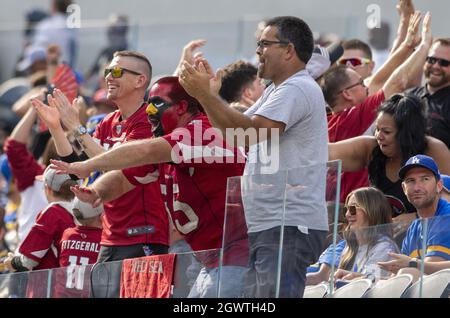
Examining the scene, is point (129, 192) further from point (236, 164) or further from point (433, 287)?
point (433, 287)

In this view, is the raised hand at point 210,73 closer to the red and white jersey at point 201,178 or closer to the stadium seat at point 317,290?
the red and white jersey at point 201,178

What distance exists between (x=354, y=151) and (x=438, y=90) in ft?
3.54

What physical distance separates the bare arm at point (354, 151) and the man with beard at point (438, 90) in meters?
0.69

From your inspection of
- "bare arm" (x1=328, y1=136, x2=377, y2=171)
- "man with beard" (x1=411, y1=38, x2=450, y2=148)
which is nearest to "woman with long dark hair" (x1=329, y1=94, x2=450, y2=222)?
"bare arm" (x1=328, y1=136, x2=377, y2=171)

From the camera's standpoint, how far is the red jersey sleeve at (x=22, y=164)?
1132 cm

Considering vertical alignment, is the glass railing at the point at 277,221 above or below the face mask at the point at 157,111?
below

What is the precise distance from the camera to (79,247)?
29.1 feet

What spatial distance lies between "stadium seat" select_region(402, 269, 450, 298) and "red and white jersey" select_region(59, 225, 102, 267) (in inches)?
104

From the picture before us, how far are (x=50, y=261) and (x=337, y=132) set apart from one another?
2220mm

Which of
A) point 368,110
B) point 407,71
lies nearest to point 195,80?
point 368,110

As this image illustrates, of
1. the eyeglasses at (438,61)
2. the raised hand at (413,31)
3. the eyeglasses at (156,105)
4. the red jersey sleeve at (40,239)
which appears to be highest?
the raised hand at (413,31)

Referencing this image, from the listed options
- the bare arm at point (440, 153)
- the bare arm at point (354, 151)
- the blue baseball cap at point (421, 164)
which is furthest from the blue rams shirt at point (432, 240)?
the bare arm at point (354, 151)

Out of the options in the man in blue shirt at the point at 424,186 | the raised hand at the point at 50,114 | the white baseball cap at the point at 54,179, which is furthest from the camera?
the white baseball cap at the point at 54,179
